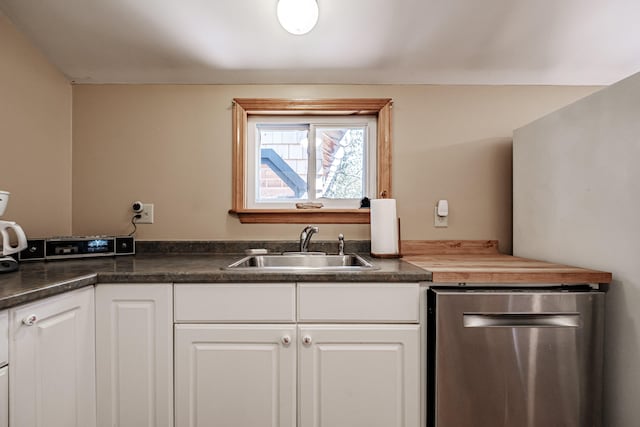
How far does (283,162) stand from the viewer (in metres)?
2.05

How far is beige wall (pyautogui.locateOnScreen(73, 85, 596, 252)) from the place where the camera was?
6.41ft

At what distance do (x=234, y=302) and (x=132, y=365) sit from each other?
0.46 metres

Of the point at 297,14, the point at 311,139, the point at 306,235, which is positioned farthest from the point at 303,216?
the point at 297,14

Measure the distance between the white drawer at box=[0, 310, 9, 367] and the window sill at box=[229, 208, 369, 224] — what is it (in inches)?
43.9

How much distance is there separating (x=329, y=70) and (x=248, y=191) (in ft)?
2.79

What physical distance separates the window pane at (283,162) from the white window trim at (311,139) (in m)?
0.03

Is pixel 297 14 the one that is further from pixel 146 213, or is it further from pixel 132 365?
pixel 132 365

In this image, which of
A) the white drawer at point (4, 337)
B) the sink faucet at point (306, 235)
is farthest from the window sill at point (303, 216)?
the white drawer at point (4, 337)

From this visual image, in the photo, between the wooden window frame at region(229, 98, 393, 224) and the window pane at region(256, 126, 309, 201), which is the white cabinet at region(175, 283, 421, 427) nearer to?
the wooden window frame at region(229, 98, 393, 224)

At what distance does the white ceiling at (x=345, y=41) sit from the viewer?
5.22 ft

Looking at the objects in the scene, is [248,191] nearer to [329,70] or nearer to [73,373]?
[329,70]

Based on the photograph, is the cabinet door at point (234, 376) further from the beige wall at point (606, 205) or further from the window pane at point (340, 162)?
the beige wall at point (606, 205)

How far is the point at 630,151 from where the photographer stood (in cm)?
121

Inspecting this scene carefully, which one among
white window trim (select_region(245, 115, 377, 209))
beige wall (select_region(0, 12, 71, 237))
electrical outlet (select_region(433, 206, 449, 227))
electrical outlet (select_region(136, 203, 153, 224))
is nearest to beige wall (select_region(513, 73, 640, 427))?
electrical outlet (select_region(433, 206, 449, 227))
